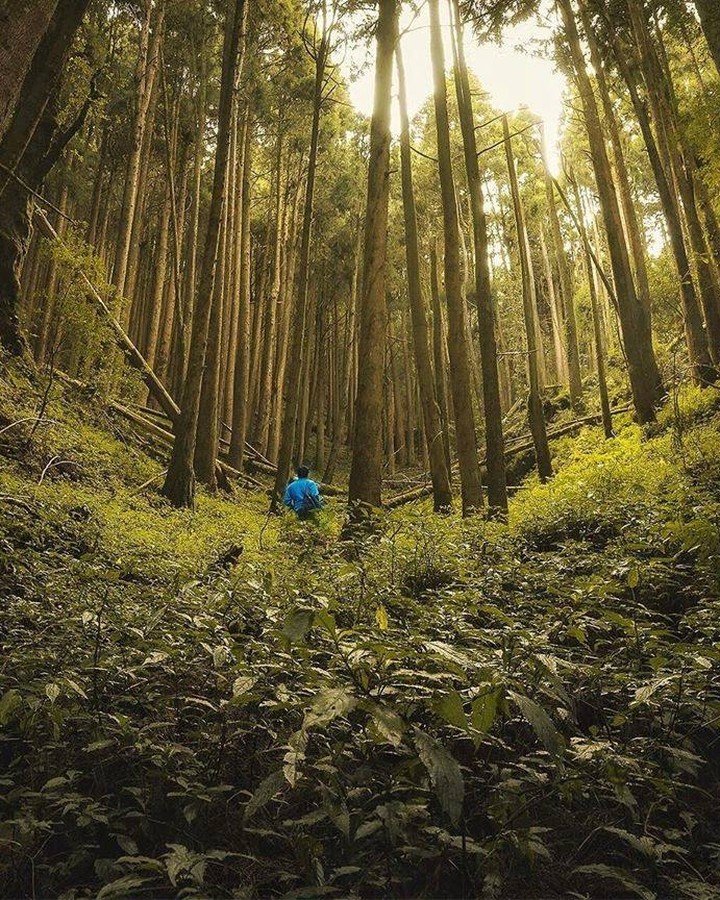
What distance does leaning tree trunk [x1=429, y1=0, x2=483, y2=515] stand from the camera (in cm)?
877

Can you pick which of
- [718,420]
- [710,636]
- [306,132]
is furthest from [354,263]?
[710,636]

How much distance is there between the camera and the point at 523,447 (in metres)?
16.3

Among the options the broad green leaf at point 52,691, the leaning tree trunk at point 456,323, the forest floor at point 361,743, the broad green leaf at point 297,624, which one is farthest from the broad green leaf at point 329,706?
the leaning tree trunk at point 456,323

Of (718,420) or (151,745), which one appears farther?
(718,420)

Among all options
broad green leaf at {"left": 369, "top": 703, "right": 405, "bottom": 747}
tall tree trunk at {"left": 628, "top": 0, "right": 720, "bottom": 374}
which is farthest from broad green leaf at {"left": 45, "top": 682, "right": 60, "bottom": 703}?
tall tree trunk at {"left": 628, "top": 0, "right": 720, "bottom": 374}

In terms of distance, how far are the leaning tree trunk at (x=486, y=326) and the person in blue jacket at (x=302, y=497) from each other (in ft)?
8.51

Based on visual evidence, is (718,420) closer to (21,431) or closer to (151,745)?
(151,745)

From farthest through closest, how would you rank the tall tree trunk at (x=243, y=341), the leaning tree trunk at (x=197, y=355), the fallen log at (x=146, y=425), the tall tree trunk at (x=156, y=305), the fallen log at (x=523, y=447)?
the tall tree trunk at (x=156, y=305), the tall tree trunk at (x=243, y=341), the fallen log at (x=523, y=447), the fallen log at (x=146, y=425), the leaning tree trunk at (x=197, y=355)

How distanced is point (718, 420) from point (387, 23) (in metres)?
7.28

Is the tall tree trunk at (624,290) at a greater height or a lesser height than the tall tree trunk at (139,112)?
lesser

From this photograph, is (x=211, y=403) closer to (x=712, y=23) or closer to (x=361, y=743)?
(x=712, y=23)

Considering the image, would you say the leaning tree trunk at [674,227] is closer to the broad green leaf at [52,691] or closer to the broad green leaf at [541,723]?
the broad green leaf at [541,723]

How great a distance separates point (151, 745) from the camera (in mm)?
2098

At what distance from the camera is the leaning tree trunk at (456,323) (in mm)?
8773
